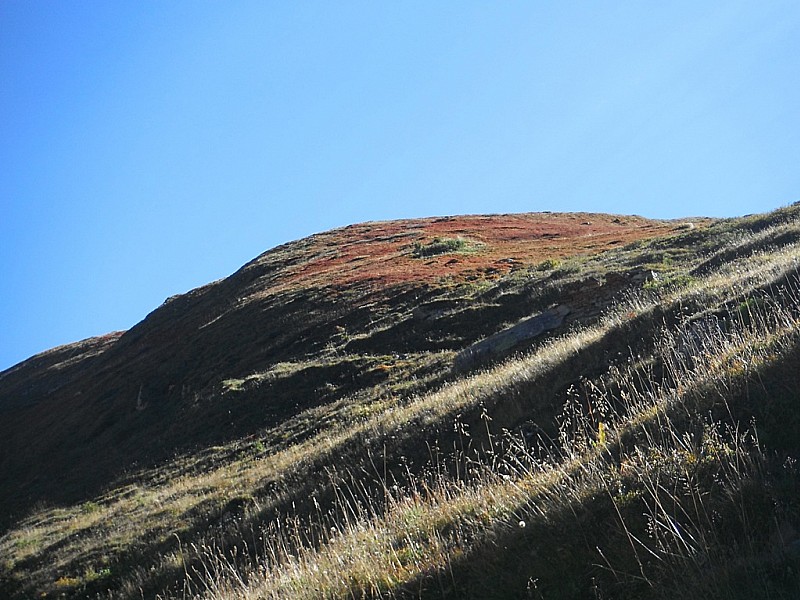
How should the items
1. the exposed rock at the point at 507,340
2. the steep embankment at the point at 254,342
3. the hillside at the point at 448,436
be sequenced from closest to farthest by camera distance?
the hillside at the point at 448,436
the exposed rock at the point at 507,340
the steep embankment at the point at 254,342

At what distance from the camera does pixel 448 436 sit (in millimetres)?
9961

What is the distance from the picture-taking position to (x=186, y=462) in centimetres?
1903

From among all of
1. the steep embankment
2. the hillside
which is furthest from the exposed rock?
the steep embankment

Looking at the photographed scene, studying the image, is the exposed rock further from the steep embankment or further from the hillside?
the steep embankment

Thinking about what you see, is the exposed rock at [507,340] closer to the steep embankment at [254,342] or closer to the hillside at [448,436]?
the hillside at [448,436]

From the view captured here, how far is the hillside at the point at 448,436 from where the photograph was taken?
3.65 m

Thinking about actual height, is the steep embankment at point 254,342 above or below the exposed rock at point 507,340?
above

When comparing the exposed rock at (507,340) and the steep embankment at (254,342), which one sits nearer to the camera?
the exposed rock at (507,340)

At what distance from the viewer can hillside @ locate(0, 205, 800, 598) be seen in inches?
144

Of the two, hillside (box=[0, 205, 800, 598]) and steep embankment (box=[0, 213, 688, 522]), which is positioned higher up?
steep embankment (box=[0, 213, 688, 522])

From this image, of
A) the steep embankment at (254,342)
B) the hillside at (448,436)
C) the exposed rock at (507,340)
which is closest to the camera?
the hillside at (448,436)

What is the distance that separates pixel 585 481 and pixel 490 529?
81 centimetres

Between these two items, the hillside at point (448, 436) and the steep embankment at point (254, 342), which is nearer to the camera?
the hillside at point (448, 436)

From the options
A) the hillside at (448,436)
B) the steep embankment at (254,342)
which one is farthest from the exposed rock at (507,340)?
the steep embankment at (254,342)
